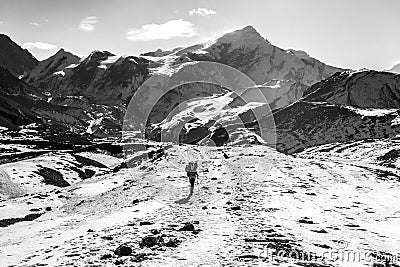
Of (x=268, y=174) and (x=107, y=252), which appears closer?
(x=107, y=252)

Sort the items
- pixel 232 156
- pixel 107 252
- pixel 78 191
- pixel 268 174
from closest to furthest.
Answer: pixel 107 252
pixel 268 174
pixel 78 191
pixel 232 156

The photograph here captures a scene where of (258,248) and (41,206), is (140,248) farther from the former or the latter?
(41,206)

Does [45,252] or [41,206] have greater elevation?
[45,252]

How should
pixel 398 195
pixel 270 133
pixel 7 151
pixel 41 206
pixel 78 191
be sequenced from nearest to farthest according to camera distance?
1. pixel 398 195
2. pixel 41 206
3. pixel 78 191
4. pixel 7 151
5. pixel 270 133

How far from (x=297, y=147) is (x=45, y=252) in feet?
469

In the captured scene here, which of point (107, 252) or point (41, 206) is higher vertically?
point (107, 252)

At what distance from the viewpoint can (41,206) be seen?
141ft

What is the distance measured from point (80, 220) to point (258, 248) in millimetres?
14097

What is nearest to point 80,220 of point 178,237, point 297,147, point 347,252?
point 178,237

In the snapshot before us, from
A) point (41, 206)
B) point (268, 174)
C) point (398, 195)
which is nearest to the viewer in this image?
point (398, 195)

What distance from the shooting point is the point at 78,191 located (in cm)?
4912

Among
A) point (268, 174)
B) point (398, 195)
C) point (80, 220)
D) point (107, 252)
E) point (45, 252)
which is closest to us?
point (107, 252)

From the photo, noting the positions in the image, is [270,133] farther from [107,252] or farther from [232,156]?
Result: [107,252]

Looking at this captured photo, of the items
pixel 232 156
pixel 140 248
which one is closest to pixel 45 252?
pixel 140 248
